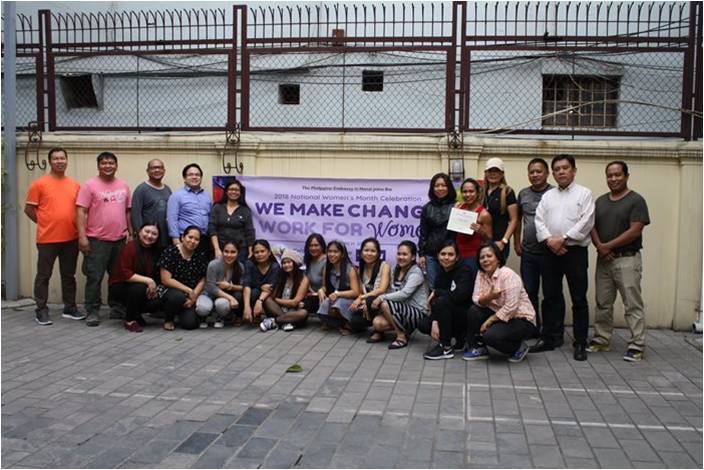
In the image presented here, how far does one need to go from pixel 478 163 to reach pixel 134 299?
13.2 feet

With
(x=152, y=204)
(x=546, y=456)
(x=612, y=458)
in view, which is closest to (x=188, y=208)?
(x=152, y=204)

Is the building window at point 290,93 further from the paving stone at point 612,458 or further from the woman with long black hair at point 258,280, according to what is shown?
the paving stone at point 612,458

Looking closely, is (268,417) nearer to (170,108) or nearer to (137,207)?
(137,207)

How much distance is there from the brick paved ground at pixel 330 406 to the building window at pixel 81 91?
3.69 meters

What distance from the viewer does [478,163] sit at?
724cm

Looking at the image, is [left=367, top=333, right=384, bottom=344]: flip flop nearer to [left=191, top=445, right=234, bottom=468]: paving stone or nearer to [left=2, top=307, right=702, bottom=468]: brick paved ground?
[left=2, top=307, right=702, bottom=468]: brick paved ground

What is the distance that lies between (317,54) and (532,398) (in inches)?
196

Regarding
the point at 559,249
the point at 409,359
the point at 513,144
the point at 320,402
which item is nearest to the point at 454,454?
the point at 320,402

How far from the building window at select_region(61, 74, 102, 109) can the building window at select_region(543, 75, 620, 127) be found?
6.04 meters

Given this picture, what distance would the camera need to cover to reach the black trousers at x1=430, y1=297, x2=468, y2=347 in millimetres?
5777

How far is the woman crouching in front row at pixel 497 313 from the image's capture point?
5418mm

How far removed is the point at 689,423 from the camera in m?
4.08

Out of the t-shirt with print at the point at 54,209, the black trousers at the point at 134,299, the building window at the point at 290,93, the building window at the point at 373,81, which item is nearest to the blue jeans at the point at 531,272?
the building window at the point at 373,81

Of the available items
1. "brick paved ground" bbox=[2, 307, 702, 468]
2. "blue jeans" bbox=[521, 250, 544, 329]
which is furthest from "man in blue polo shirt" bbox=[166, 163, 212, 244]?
"blue jeans" bbox=[521, 250, 544, 329]
